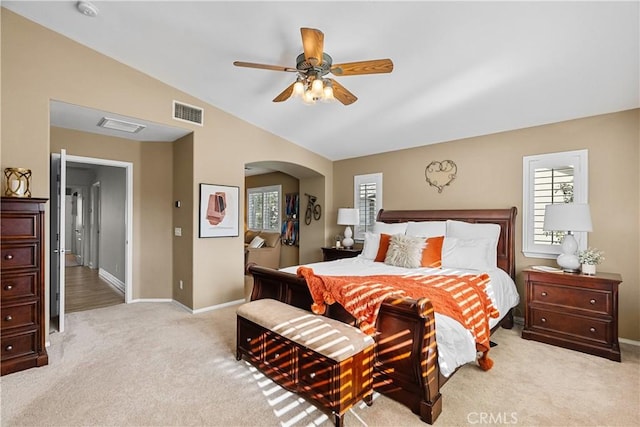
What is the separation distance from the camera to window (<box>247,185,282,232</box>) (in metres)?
7.78

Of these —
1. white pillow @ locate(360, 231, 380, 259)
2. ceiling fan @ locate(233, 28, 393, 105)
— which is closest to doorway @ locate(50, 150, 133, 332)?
ceiling fan @ locate(233, 28, 393, 105)

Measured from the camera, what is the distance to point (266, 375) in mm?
2566

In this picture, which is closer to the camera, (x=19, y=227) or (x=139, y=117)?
(x=19, y=227)

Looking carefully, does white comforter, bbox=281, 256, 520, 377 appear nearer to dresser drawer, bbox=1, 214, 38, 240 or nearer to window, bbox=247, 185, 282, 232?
dresser drawer, bbox=1, 214, 38, 240

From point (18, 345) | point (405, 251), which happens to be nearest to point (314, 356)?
point (405, 251)

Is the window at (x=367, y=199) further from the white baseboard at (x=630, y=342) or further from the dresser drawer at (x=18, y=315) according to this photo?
the dresser drawer at (x=18, y=315)

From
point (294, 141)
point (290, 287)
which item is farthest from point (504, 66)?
point (294, 141)

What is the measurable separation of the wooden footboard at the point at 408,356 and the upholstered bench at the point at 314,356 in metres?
0.15

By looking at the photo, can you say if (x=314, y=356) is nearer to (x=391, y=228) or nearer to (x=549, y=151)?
(x=391, y=228)

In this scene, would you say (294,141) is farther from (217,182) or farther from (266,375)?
(266,375)

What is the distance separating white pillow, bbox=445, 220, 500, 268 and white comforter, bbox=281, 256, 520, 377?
0.74ft

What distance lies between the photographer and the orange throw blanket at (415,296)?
2299 millimetres

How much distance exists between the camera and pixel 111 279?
614 cm

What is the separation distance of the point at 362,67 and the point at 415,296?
6.19ft
